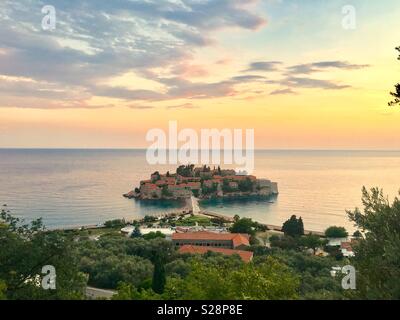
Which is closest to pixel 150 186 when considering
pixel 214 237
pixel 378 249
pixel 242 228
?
pixel 242 228

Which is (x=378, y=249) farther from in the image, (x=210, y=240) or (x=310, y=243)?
(x=210, y=240)

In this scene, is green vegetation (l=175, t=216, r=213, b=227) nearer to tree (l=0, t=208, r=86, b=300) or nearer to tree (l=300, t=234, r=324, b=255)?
tree (l=300, t=234, r=324, b=255)

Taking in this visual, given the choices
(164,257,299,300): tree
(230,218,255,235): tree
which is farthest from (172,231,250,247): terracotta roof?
(164,257,299,300): tree

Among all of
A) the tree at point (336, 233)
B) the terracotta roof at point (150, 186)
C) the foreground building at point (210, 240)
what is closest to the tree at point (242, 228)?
the foreground building at point (210, 240)

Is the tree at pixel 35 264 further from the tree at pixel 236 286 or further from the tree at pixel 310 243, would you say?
the tree at pixel 310 243

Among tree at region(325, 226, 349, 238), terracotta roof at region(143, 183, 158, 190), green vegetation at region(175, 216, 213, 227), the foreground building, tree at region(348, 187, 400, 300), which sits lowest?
green vegetation at region(175, 216, 213, 227)
